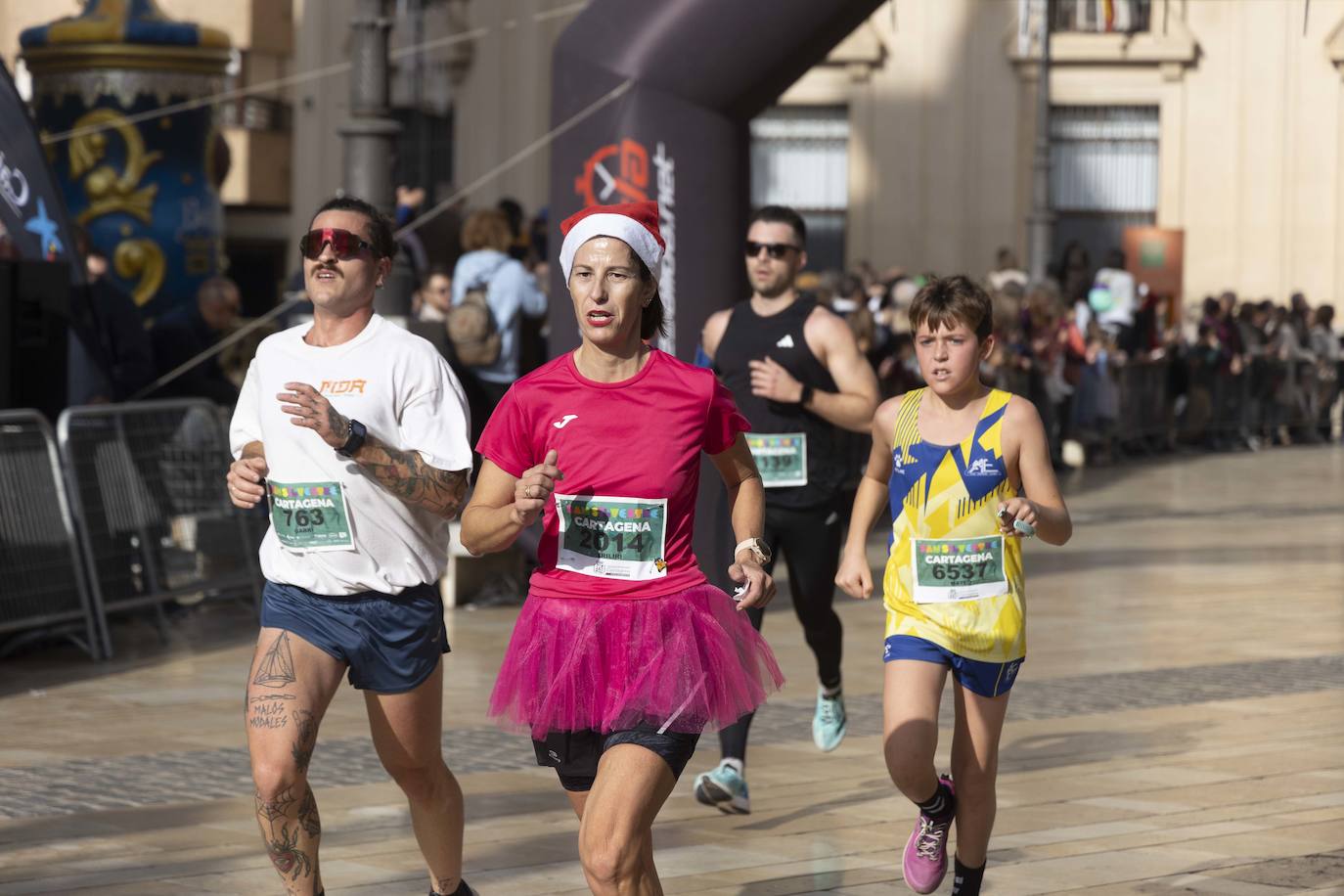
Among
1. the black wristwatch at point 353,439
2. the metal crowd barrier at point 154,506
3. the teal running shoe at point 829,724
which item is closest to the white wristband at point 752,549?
the black wristwatch at point 353,439

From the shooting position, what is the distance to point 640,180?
36.7ft

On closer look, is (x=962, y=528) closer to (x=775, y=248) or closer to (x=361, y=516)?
(x=361, y=516)

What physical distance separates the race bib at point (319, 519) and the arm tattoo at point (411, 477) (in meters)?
0.12

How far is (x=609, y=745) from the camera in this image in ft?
15.8

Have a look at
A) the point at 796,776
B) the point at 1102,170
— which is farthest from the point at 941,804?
the point at 1102,170

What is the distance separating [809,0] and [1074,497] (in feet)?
34.7

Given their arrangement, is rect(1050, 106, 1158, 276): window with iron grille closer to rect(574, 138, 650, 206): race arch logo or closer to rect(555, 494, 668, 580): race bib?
rect(574, 138, 650, 206): race arch logo

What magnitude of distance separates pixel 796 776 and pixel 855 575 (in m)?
2.30

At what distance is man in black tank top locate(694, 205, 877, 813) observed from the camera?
321 inches

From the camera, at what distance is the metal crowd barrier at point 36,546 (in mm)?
10461

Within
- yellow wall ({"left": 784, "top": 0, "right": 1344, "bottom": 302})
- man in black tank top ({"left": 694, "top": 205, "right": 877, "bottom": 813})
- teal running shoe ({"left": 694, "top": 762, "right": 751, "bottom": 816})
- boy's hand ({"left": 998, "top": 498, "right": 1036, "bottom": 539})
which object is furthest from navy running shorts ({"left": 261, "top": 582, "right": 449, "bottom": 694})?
yellow wall ({"left": 784, "top": 0, "right": 1344, "bottom": 302})

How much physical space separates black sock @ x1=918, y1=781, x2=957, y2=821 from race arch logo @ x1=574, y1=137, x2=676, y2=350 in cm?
543

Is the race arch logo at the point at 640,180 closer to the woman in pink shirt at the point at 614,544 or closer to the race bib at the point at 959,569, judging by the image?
the race bib at the point at 959,569

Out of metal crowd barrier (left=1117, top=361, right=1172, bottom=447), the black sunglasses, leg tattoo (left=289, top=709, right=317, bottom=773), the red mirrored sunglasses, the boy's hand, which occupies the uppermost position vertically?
the red mirrored sunglasses
